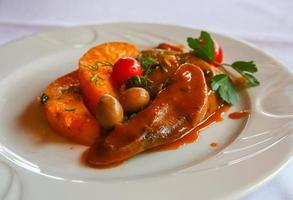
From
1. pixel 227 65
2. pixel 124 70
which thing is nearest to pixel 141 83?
pixel 124 70

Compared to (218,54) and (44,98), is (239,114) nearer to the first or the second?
(218,54)

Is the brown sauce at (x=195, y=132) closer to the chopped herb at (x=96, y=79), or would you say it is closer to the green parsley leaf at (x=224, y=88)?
the green parsley leaf at (x=224, y=88)

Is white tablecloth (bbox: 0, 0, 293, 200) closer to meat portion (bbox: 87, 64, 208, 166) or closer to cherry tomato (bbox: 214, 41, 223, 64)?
cherry tomato (bbox: 214, 41, 223, 64)

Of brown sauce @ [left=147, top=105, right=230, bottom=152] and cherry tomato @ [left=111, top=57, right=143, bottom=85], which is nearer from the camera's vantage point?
brown sauce @ [left=147, top=105, right=230, bottom=152]

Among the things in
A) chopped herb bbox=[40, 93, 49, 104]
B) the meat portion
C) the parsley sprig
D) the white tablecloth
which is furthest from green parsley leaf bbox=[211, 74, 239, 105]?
the white tablecloth

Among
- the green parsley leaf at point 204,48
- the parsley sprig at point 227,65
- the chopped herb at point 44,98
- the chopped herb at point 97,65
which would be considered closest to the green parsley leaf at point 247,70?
the parsley sprig at point 227,65
